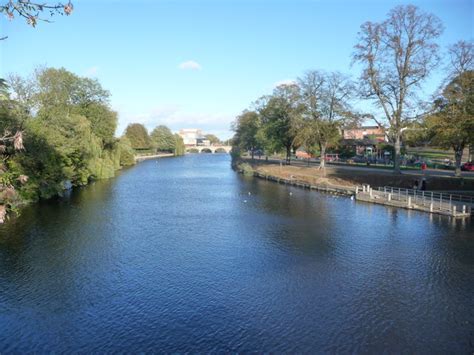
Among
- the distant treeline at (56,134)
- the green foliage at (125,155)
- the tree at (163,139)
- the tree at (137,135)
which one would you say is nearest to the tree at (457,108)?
the distant treeline at (56,134)

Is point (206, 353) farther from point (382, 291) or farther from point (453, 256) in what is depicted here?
point (453, 256)

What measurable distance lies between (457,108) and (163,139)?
157 m

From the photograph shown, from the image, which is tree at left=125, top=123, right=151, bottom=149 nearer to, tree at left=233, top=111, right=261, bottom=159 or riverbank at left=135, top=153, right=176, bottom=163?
riverbank at left=135, top=153, right=176, bottom=163

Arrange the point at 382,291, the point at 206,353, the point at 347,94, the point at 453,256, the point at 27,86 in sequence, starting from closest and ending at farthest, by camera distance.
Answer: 1. the point at 206,353
2. the point at 382,291
3. the point at 453,256
4. the point at 27,86
5. the point at 347,94

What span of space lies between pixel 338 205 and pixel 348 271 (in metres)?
23.4

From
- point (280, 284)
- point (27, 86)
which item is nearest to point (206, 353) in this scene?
point (280, 284)

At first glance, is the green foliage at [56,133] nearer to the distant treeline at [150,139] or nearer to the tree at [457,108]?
the tree at [457,108]

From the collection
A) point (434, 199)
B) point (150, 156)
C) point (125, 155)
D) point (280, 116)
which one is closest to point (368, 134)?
point (280, 116)

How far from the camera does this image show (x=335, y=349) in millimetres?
16609

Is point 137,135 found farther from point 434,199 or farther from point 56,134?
point 434,199

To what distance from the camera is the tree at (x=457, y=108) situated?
44.9 metres

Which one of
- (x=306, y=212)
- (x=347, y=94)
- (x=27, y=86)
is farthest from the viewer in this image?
(x=347, y=94)

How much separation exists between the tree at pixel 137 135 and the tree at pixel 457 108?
413 feet

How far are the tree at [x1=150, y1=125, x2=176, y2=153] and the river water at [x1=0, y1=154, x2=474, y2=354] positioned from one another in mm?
150361
